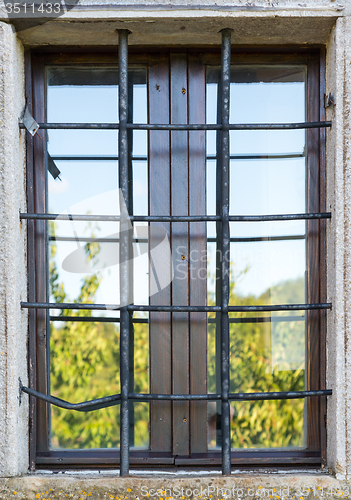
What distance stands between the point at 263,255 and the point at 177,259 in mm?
369

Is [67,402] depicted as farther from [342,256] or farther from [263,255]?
[342,256]

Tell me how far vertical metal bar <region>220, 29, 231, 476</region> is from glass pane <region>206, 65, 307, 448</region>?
0.13 meters

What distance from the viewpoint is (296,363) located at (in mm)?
1522

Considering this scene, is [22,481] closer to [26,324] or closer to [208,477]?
A: [26,324]

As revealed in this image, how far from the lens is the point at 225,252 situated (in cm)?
139

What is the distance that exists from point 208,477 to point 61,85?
1695mm

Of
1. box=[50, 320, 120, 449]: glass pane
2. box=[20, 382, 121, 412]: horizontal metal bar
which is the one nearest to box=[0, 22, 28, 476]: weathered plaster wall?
box=[20, 382, 121, 412]: horizontal metal bar

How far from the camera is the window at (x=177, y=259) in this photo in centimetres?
149

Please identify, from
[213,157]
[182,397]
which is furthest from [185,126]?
[182,397]

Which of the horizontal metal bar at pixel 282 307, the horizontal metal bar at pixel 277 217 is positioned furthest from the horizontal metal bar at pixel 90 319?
the horizontal metal bar at pixel 277 217

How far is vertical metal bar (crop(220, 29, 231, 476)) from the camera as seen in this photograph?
137 centimetres

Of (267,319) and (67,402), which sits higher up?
(267,319)

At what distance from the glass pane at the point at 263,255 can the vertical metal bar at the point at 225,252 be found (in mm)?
129

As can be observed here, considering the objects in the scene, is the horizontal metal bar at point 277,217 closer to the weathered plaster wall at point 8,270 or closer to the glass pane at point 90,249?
the glass pane at point 90,249
